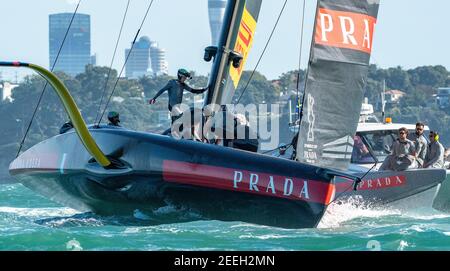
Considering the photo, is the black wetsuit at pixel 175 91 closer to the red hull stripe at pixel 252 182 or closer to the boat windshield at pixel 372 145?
the red hull stripe at pixel 252 182

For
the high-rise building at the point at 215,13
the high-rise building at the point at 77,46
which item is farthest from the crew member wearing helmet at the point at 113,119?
the high-rise building at the point at 215,13

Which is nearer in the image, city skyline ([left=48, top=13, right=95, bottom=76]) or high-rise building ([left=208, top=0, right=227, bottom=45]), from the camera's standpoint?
city skyline ([left=48, top=13, right=95, bottom=76])

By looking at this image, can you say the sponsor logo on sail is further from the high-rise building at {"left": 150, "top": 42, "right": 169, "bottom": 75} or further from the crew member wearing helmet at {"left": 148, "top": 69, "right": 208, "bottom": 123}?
the high-rise building at {"left": 150, "top": 42, "right": 169, "bottom": 75}

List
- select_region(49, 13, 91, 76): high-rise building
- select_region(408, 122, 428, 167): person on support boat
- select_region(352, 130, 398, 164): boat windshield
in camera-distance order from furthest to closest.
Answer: select_region(49, 13, 91, 76): high-rise building < select_region(352, 130, 398, 164): boat windshield < select_region(408, 122, 428, 167): person on support boat

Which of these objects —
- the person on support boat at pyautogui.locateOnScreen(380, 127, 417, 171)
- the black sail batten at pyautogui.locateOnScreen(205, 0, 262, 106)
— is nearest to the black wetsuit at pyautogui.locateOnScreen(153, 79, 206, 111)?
the black sail batten at pyautogui.locateOnScreen(205, 0, 262, 106)

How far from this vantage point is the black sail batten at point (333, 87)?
11281mm

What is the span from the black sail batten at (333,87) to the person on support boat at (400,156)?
7.90ft

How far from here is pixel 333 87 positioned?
37.3 ft

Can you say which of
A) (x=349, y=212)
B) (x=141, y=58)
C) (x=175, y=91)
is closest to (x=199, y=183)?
(x=175, y=91)

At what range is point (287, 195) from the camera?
10461 millimetres

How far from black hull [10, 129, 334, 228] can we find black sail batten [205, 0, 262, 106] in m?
1.46

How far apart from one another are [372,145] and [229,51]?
141 inches

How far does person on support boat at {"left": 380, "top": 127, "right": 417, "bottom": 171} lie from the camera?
13.8 metres
